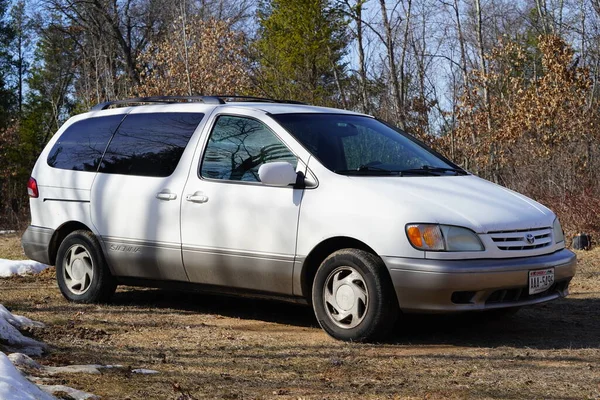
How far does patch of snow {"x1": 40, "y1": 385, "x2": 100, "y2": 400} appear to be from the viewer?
13.3 ft

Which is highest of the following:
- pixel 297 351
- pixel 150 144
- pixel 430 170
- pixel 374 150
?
pixel 150 144

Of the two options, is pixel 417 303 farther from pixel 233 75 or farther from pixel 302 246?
pixel 233 75

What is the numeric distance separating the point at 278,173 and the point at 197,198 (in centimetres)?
87

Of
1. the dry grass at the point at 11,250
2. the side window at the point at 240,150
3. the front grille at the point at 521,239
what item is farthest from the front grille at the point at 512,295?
the dry grass at the point at 11,250

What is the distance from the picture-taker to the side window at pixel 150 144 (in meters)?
→ 7.04

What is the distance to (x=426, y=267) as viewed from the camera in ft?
18.2

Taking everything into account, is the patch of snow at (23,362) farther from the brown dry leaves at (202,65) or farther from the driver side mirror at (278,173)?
the brown dry leaves at (202,65)

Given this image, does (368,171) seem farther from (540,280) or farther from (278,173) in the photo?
(540,280)

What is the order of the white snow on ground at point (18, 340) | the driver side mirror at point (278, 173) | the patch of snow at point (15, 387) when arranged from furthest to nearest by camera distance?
the driver side mirror at point (278, 173) < the white snow on ground at point (18, 340) < the patch of snow at point (15, 387)

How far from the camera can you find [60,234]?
25.7 feet

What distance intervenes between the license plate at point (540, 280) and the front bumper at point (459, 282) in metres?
0.04

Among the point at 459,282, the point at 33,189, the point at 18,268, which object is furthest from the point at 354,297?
the point at 18,268

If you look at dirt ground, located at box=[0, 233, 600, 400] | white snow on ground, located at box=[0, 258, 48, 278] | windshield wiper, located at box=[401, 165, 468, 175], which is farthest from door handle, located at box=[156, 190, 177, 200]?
white snow on ground, located at box=[0, 258, 48, 278]

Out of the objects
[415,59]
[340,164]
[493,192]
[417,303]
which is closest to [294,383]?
[417,303]
